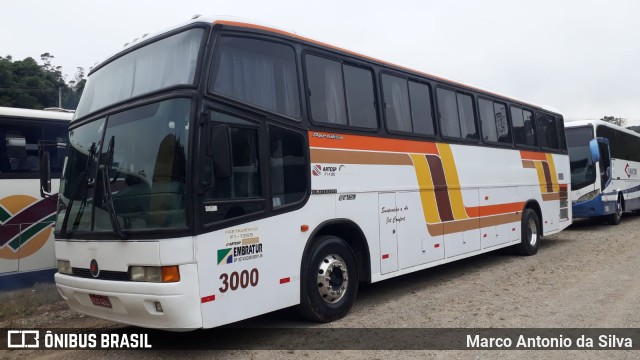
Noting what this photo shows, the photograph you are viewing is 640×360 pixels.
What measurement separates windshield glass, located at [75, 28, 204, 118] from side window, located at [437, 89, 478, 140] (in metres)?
4.75

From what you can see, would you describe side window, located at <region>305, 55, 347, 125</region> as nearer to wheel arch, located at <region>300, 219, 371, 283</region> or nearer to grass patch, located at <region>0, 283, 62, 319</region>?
wheel arch, located at <region>300, 219, 371, 283</region>

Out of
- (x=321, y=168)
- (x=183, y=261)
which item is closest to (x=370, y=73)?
(x=321, y=168)

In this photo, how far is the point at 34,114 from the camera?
8.72 metres

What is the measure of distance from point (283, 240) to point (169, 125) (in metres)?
1.70

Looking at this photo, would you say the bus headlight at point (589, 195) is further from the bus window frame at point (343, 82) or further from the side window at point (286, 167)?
the side window at point (286, 167)

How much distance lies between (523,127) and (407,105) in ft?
15.4

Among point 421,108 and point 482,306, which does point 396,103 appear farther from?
point 482,306

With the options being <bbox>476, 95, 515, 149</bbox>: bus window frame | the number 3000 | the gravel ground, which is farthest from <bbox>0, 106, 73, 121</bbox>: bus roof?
<bbox>476, 95, 515, 149</bbox>: bus window frame

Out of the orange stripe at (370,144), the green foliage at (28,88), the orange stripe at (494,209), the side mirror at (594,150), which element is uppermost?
the green foliage at (28,88)

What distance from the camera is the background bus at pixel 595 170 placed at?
15750 mm

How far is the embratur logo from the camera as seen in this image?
4.70 metres

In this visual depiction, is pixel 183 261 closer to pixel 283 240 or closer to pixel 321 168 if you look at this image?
pixel 283 240

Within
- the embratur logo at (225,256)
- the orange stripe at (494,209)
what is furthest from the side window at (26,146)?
the orange stripe at (494,209)

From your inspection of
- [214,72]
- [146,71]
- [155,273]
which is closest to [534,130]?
[214,72]
